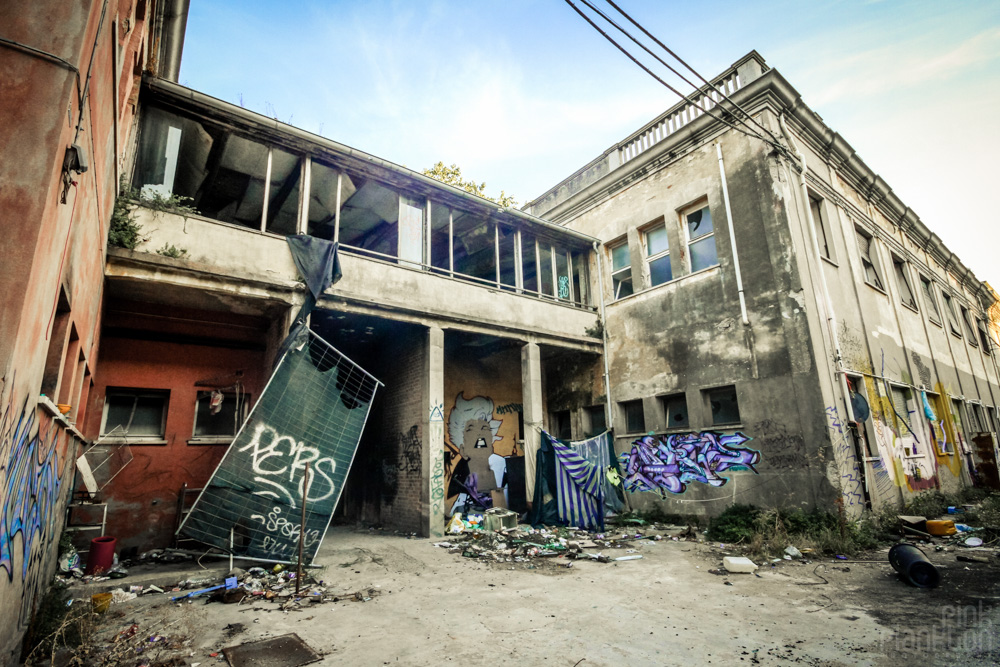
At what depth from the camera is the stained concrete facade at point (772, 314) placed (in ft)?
29.7

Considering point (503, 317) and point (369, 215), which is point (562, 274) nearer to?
point (503, 317)

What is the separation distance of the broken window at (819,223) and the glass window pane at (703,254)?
84.6 inches

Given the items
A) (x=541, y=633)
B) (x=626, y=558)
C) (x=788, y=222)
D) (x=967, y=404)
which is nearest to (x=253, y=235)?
(x=541, y=633)

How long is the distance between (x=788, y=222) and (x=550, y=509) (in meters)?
7.59

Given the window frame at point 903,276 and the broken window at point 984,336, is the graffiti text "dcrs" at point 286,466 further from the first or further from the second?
the broken window at point 984,336

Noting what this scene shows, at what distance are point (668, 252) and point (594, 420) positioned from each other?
478cm

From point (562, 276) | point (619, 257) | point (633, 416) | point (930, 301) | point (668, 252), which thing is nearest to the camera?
point (668, 252)

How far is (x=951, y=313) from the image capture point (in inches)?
693

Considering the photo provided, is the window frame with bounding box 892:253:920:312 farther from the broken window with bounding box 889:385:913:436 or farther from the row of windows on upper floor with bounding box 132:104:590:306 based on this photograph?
the row of windows on upper floor with bounding box 132:104:590:306

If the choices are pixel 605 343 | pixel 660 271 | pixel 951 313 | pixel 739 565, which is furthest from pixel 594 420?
pixel 951 313

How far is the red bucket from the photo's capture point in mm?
6586

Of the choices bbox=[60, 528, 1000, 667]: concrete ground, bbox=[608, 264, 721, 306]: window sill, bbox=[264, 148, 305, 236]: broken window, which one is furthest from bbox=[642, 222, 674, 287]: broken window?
bbox=[264, 148, 305, 236]: broken window

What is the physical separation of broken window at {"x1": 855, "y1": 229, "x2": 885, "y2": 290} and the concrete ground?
7755mm

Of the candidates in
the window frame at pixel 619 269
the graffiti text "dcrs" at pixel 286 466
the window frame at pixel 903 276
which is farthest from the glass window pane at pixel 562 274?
the window frame at pixel 903 276
